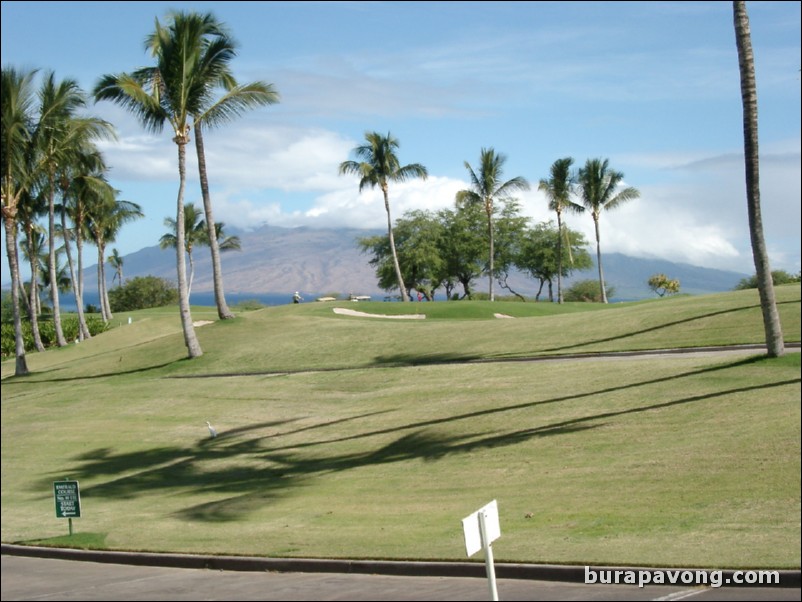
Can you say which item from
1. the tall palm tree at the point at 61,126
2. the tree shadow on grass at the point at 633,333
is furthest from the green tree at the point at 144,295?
the tree shadow on grass at the point at 633,333

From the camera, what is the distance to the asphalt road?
9648 millimetres

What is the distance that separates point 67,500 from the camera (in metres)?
16.4

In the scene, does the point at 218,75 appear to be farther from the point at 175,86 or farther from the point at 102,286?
the point at 102,286

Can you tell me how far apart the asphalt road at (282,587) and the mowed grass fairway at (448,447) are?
2.16 ft

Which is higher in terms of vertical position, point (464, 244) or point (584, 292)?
point (464, 244)

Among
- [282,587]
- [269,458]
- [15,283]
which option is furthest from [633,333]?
[15,283]

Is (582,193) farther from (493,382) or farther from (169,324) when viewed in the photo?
(493,382)

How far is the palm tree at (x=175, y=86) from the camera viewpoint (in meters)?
34.1

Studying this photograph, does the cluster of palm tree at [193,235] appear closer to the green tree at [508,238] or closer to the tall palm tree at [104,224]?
the tall palm tree at [104,224]

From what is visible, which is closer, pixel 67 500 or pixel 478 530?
pixel 478 530

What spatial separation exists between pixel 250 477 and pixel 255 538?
4971 mm

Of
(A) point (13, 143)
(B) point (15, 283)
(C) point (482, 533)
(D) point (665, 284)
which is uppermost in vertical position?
(A) point (13, 143)

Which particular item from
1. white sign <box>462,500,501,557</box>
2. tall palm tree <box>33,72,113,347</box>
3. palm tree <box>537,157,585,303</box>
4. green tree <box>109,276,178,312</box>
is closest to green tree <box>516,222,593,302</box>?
palm tree <box>537,157,585,303</box>

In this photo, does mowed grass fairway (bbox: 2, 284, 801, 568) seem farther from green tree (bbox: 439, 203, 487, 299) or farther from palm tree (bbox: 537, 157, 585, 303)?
green tree (bbox: 439, 203, 487, 299)
